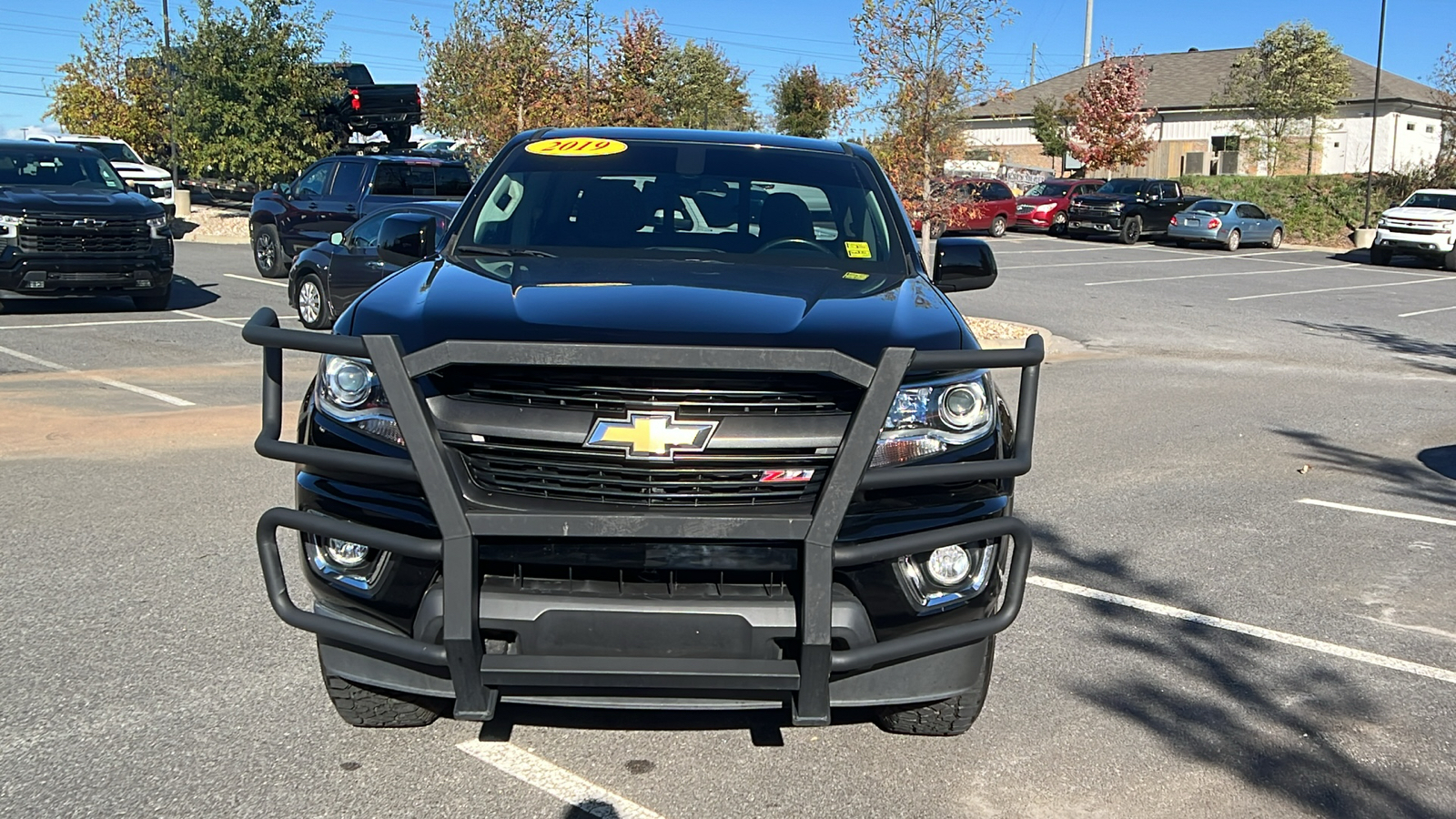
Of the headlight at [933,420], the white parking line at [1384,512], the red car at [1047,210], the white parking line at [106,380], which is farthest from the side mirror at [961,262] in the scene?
the red car at [1047,210]

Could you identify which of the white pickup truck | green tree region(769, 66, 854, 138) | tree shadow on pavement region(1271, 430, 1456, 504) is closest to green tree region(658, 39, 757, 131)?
green tree region(769, 66, 854, 138)

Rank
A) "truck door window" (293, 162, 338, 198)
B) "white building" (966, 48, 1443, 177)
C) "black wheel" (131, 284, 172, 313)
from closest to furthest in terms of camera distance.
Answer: "black wheel" (131, 284, 172, 313) < "truck door window" (293, 162, 338, 198) < "white building" (966, 48, 1443, 177)

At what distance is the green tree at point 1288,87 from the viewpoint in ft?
161

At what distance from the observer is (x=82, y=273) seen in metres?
14.5

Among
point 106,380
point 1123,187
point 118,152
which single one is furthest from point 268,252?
point 1123,187

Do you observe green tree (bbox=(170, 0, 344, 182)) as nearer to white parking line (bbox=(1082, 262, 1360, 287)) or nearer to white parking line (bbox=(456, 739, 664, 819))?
white parking line (bbox=(1082, 262, 1360, 287))

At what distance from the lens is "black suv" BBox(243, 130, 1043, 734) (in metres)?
3.14

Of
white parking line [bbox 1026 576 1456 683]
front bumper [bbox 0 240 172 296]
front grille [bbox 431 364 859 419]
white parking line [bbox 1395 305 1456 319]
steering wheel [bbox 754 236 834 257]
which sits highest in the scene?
steering wheel [bbox 754 236 834 257]

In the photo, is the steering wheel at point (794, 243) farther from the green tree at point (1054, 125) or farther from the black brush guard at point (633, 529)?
the green tree at point (1054, 125)

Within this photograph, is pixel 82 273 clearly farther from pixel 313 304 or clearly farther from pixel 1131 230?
pixel 1131 230

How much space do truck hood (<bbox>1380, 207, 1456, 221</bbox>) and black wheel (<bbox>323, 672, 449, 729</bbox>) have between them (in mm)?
31679

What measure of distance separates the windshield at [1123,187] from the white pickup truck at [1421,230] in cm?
697

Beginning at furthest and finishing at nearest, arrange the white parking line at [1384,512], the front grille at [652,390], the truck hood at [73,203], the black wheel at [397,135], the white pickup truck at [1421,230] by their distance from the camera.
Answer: the black wheel at [397,135] → the white pickup truck at [1421,230] → the truck hood at [73,203] → the white parking line at [1384,512] → the front grille at [652,390]

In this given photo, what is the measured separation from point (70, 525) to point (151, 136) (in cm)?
3915
